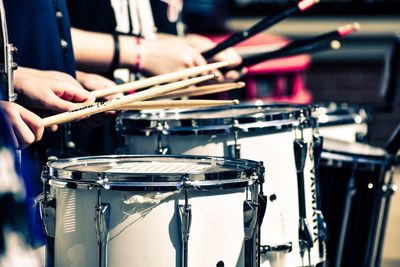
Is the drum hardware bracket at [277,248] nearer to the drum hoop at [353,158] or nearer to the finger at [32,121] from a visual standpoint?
the drum hoop at [353,158]

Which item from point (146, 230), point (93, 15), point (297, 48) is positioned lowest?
point (146, 230)

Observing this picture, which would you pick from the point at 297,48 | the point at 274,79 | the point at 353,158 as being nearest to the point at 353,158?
the point at 353,158

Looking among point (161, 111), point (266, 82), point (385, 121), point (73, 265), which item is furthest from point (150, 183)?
point (385, 121)

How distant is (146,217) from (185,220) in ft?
0.31

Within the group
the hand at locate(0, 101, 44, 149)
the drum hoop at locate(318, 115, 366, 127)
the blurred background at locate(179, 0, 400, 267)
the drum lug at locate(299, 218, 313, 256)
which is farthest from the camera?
the blurred background at locate(179, 0, 400, 267)

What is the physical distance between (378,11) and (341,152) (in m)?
4.43

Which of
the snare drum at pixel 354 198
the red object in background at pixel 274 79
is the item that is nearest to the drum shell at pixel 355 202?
the snare drum at pixel 354 198

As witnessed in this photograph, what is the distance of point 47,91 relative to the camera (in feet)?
8.75

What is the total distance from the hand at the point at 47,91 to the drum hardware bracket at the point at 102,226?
43cm

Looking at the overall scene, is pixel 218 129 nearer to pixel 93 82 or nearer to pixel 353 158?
pixel 93 82

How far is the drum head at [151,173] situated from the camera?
7.60 feet

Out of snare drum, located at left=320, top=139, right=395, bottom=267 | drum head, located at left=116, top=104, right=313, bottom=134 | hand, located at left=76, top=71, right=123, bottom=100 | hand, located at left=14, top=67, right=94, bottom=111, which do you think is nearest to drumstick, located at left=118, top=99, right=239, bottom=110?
drum head, located at left=116, top=104, right=313, bottom=134

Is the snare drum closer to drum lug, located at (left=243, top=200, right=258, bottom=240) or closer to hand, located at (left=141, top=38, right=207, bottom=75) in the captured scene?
hand, located at (left=141, top=38, right=207, bottom=75)

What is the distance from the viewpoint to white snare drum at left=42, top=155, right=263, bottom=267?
2324 millimetres
